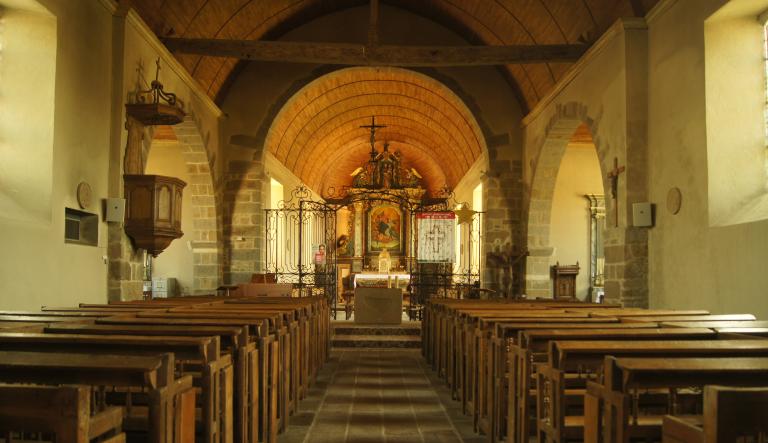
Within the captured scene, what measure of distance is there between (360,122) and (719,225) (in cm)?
1524

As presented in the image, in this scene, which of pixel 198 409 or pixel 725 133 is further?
pixel 725 133

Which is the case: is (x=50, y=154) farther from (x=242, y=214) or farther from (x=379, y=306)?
(x=242, y=214)

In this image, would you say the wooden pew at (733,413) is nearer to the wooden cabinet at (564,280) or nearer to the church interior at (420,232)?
the church interior at (420,232)

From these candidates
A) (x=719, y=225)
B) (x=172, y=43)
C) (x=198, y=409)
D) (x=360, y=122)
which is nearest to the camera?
(x=198, y=409)

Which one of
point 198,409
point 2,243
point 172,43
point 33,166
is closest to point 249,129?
point 172,43

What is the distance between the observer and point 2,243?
5730mm

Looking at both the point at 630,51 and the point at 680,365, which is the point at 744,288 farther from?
the point at 680,365

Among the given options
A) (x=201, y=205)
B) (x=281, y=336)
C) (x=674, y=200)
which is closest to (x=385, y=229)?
(x=201, y=205)

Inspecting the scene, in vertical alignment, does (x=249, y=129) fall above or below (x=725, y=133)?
above

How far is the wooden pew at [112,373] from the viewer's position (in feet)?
7.62

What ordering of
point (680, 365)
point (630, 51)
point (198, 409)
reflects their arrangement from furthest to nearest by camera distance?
point (630, 51) < point (198, 409) < point (680, 365)

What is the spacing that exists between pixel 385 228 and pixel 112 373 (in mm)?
22414

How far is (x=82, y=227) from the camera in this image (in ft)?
24.5

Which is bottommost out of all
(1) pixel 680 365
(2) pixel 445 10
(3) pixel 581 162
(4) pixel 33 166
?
(1) pixel 680 365
